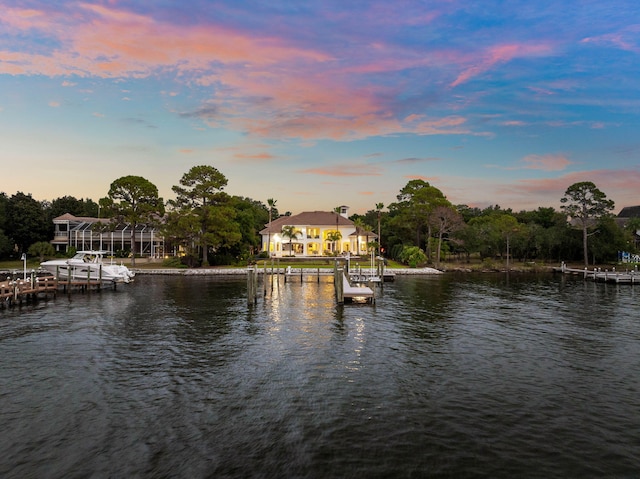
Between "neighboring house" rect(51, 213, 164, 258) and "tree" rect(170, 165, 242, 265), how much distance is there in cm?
1261

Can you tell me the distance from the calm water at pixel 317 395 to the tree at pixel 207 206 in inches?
1370

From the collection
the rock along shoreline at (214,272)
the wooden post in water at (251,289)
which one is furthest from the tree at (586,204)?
the wooden post in water at (251,289)

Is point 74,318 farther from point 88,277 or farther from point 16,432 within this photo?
point 16,432

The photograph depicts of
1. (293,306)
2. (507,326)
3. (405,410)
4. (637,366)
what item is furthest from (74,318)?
(637,366)

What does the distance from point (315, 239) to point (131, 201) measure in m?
32.1

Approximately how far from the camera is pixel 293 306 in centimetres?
3309

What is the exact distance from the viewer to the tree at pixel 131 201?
6512cm

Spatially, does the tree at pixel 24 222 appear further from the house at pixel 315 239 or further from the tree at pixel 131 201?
the house at pixel 315 239

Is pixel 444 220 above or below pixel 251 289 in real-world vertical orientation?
above

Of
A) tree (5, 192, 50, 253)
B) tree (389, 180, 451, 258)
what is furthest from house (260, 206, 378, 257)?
tree (5, 192, 50, 253)

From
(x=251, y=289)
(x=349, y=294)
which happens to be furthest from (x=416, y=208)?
(x=251, y=289)

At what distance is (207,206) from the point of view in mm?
65000

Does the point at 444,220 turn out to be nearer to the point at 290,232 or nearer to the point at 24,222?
the point at 290,232

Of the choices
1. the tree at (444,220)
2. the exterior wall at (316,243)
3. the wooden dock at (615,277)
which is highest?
the tree at (444,220)
